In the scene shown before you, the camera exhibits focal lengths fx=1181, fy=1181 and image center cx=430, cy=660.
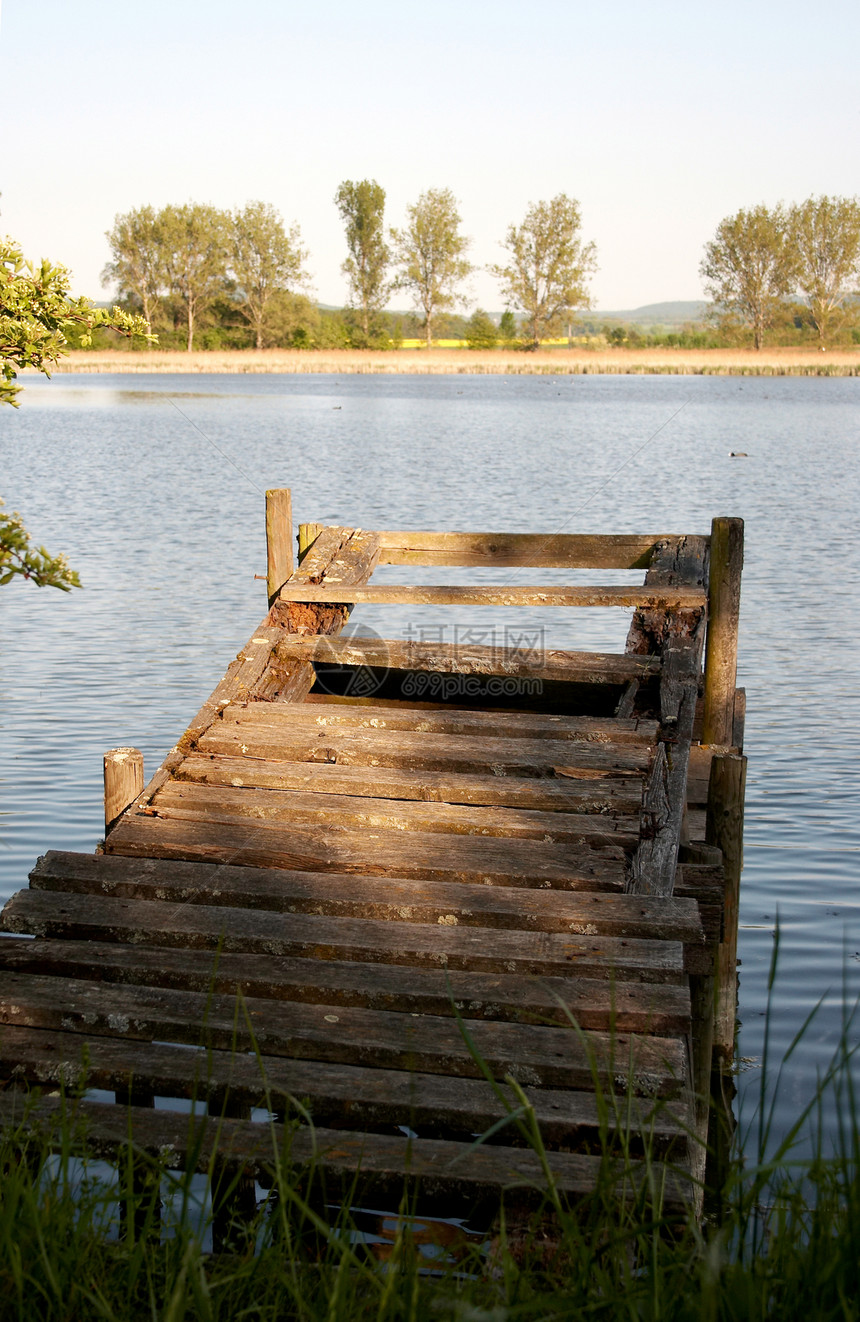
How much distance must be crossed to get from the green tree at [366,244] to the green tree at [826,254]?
36069 millimetres

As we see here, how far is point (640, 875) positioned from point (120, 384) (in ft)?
228

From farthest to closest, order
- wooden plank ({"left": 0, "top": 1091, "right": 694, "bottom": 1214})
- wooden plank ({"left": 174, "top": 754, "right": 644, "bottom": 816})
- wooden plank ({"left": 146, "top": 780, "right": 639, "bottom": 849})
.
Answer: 1. wooden plank ({"left": 174, "top": 754, "right": 644, "bottom": 816})
2. wooden plank ({"left": 146, "top": 780, "right": 639, "bottom": 849})
3. wooden plank ({"left": 0, "top": 1091, "right": 694, "bottom": 1214})

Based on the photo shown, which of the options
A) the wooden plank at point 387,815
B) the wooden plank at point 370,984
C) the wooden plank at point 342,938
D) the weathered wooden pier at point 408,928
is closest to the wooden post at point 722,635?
the weathered wooden pier at point 408,928

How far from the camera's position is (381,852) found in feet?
16.5

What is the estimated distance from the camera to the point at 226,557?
59.2 ft

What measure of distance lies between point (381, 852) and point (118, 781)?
4.62 feet

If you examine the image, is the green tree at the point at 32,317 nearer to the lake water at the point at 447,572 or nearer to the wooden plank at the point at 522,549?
the lake water at the point at 447,572

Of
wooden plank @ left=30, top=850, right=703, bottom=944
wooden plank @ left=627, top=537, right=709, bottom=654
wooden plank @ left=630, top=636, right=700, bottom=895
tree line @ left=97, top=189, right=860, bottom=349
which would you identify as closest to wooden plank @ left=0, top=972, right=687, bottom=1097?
wooden plank @ left=30, top=850, right=703, bottom=944

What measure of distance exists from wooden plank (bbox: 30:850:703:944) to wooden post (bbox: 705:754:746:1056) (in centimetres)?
105

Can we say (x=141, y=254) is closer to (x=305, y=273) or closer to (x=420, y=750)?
(x=305, y=273)

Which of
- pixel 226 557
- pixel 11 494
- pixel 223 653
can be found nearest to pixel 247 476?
pixel 11 494

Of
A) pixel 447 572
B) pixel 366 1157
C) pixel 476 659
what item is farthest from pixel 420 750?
pixel 447 572

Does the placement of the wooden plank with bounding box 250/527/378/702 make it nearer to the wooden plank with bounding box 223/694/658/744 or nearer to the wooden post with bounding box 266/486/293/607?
the wooden post with bounding box 266/486/293/607

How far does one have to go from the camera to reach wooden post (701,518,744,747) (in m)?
7.00
